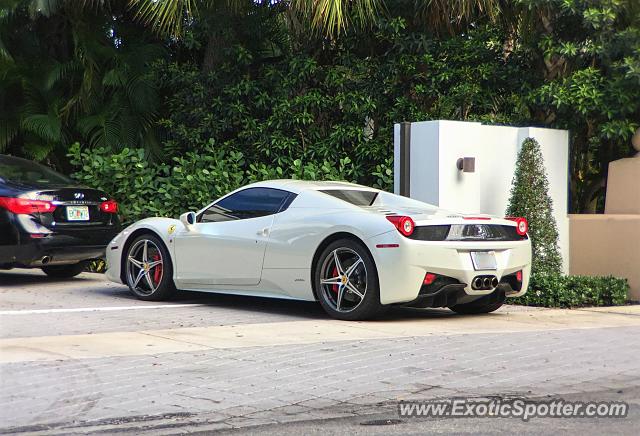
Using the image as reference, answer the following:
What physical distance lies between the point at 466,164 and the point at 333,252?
3157 millimetres

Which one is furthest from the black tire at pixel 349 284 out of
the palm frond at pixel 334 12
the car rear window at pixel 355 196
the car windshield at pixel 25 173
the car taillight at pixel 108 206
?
the palm frond at pixel 334 12

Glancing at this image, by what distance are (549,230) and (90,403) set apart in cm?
775

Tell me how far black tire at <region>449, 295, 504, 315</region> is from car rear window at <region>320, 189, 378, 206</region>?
1400 millimetres

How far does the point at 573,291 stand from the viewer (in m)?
11.1

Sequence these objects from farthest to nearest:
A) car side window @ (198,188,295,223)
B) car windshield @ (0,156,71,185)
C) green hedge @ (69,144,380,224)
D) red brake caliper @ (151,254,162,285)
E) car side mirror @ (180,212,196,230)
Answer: green hedge @ (69,144,380,224) → car windshield @ (0,156,71,185) → red brake caliper @ (151,254,162,285) → car side mirror @ (180,212,196,230) → car side window @ (198,188,295,223)

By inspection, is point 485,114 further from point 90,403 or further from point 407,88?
point 90,403

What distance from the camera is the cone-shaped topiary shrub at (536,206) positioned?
11977 millimetres

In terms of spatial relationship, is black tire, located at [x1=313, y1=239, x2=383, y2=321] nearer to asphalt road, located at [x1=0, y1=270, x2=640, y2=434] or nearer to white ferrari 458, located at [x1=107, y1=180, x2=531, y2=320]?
white ferrari 458, located at [x1=107, y1=180, x2=531, y2=320]

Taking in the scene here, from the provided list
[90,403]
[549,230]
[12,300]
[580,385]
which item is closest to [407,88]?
[549,230]

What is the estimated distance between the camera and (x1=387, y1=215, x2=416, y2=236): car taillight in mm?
8617

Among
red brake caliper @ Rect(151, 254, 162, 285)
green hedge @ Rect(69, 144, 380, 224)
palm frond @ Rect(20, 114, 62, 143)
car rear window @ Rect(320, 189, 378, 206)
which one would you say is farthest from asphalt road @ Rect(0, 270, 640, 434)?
palm frond @ Rect(20, 114, 62, 143)

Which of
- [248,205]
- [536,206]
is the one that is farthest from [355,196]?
[536,206]

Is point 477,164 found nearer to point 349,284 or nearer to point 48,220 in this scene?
point 349,284

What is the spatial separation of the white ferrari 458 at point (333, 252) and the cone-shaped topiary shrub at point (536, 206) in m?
2.42
